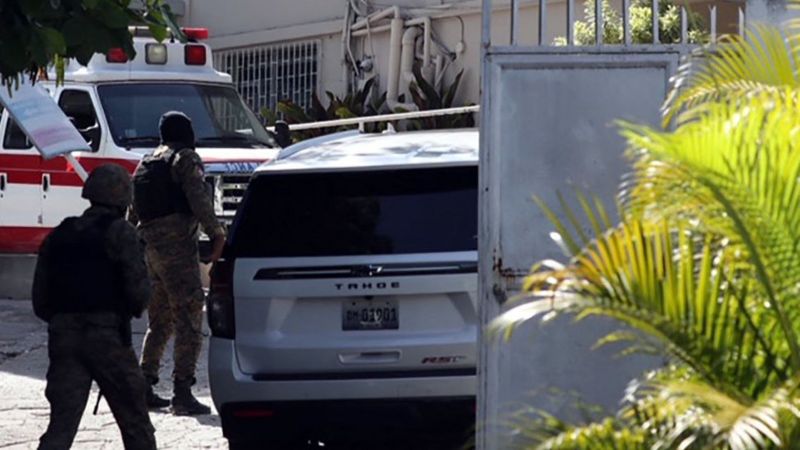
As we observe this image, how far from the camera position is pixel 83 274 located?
8.23 metres

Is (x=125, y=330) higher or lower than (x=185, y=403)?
higher

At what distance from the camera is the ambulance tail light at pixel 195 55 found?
16.8m

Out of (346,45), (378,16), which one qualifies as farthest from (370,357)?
(346,45)

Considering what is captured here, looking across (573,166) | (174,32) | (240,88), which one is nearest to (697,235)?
(573,166)

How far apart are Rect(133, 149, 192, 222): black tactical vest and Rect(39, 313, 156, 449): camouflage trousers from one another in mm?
2879

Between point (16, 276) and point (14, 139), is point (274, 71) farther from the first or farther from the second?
point (14, 139)

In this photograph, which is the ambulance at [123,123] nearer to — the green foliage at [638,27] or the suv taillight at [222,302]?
the green foliage at [638,27]

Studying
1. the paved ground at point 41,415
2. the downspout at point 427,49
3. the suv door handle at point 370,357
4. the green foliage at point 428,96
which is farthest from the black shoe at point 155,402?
the downspout at point 427,49

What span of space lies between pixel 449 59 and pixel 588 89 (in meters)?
15.5

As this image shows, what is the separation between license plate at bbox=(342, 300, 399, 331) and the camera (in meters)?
8.76

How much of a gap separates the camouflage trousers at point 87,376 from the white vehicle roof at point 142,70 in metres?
8.55

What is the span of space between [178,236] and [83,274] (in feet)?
9.33

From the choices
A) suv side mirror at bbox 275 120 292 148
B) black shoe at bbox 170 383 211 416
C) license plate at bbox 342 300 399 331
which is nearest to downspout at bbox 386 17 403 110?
suv side mirror at bbox 275 120 292 148

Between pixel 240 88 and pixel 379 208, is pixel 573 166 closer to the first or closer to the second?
pixel 379 208
